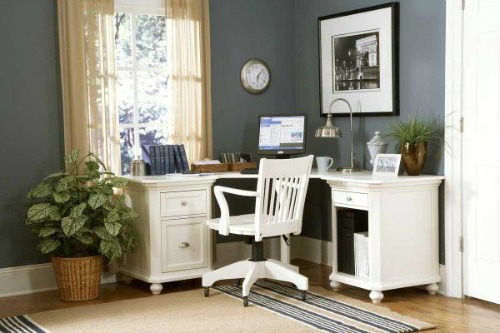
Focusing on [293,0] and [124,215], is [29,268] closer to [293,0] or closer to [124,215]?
[124,215]

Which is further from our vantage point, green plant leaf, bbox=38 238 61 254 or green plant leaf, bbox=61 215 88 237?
green plant leaf, bbox=38 238 61 254

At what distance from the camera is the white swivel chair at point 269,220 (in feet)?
15.5

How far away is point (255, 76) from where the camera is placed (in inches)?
239

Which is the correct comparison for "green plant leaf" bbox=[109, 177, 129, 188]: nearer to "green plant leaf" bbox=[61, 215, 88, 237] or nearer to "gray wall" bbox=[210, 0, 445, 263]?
"green plant leaf" bbox=[61, 215, 88, 237]

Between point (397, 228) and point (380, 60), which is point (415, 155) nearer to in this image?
point (397, 228)

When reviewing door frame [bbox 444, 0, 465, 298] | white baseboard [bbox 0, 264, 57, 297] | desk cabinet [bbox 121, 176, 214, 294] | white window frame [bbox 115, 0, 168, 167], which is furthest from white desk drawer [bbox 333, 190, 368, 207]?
white baseboard [bbox 0, 264, 57, 297]

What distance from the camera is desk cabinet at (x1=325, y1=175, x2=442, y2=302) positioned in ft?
15.6

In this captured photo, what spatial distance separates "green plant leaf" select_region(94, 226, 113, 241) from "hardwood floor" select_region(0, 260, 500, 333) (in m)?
0.41

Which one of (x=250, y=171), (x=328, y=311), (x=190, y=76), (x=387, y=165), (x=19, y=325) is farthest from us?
(x=190, y=76)

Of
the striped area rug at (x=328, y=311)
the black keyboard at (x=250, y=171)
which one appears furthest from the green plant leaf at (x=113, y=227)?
the black keyboard at (x=250, y=171)

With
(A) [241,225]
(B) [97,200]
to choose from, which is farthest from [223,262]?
(B) [97,200]

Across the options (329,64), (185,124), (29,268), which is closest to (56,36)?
(185,124)

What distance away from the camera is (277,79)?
6.21m

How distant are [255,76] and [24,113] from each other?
1.79 metres
